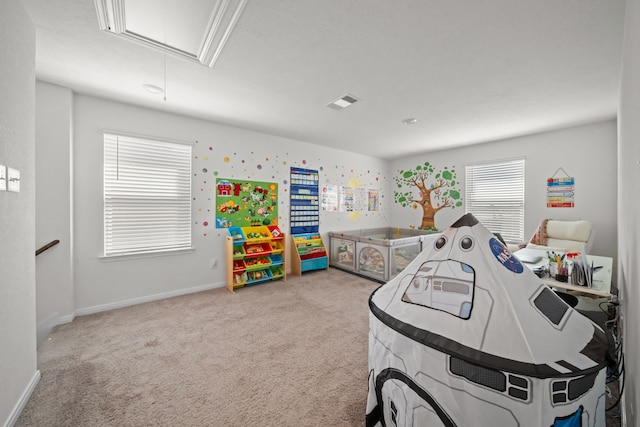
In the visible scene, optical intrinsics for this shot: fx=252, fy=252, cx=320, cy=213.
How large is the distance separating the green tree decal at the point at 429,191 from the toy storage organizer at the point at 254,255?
3125mm

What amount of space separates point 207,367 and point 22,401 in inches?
40.0

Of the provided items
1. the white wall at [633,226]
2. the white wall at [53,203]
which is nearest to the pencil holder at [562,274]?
the white wall at [633,226]

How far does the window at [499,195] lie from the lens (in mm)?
4172

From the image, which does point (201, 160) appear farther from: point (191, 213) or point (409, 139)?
point (409, 139)

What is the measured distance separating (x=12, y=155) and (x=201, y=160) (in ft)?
6.82

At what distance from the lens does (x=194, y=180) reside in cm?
342

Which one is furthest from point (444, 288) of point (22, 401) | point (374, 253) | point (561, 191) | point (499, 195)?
point (499, 195)

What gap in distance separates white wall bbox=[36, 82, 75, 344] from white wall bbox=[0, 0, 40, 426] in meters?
1.04

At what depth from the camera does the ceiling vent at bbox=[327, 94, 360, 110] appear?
2.74 m

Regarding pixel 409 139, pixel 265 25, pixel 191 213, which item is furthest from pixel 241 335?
pixel 409 139

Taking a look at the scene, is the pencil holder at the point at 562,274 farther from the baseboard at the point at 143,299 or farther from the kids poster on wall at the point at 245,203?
the baseboard at the point at 143,299

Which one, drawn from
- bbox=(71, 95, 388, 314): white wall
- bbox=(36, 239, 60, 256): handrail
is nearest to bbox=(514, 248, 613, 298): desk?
bbox=(71, 95, 388, 314): white wall

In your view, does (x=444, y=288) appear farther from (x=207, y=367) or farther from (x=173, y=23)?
(x=173, y=23)

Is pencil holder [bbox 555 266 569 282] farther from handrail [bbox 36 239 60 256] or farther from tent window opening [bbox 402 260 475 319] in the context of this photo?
handrail [bbox 36 239 60 256]
